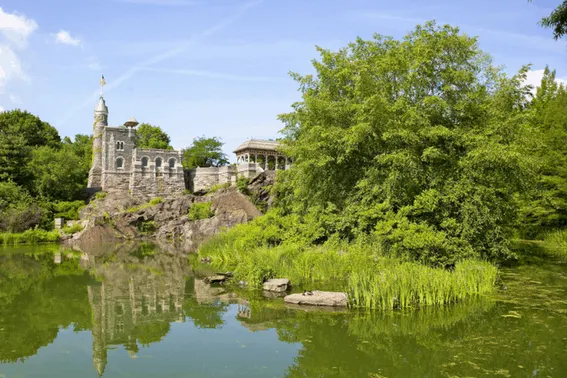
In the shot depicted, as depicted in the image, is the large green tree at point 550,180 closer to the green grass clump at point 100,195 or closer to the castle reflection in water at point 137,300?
the castle reflection in water at point 137,300

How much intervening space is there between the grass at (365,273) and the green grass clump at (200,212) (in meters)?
21.1

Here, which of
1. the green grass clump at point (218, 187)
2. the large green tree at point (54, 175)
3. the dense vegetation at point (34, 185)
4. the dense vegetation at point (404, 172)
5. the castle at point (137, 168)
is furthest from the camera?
the castle at point (137, 168)

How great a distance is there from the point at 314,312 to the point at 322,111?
10.5 metres

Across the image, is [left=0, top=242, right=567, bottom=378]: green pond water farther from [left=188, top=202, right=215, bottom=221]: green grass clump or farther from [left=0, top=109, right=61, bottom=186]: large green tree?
[left=0, top=109, right=61, bottom=186]: large green tree

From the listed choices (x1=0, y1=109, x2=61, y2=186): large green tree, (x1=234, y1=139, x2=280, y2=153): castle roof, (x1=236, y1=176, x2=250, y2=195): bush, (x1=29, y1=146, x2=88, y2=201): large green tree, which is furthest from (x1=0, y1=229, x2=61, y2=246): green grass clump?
(x1=234, y1=139, x2=280, y2=153): castle roof

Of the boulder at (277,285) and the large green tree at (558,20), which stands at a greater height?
the large green tree at (558,20)

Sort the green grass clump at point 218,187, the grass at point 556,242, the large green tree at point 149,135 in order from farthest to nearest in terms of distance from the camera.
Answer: the large green tree at point 149,135 → the green grass clump at point 218,187 → the grass at point 556,242

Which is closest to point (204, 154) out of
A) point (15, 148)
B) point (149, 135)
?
point (149, 135)

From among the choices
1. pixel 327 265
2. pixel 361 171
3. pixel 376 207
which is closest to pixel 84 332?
pixel 327 265

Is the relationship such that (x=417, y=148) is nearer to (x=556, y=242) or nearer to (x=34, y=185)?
(x=556, y=242)

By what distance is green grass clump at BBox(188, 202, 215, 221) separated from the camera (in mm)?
41916

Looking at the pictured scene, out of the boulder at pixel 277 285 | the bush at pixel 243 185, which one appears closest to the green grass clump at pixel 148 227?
the bush at pixel 243 185

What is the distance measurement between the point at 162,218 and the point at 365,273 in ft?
109

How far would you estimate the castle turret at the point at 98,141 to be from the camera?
5025cm
